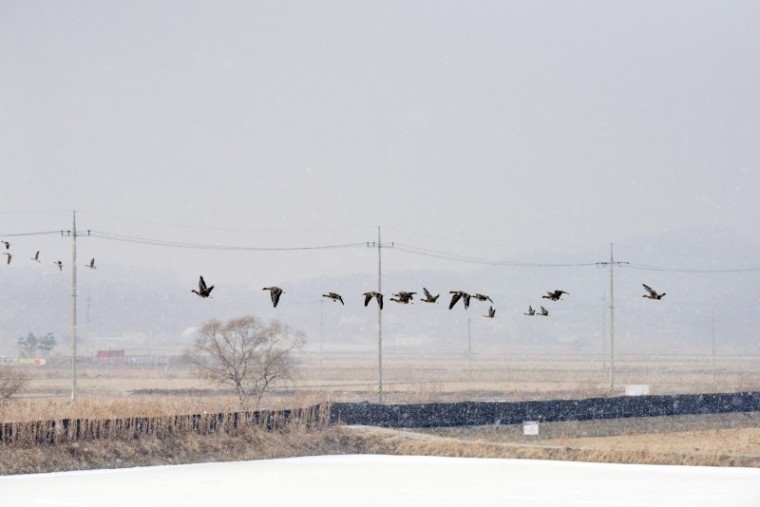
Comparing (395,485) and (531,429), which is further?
(531,429)

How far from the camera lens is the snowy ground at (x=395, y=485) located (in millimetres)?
A: 25391

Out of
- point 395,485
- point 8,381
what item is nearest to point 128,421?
point 395,485

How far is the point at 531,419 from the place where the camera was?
151 feet

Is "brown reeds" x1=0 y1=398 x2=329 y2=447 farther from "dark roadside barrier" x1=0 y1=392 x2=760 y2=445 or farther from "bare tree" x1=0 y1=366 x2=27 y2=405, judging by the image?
"bare tree" x1=0 y1=366 x2=27 y2=405

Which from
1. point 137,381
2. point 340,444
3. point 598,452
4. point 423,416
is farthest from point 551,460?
point 137,381

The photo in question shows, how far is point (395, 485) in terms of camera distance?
1107 inches

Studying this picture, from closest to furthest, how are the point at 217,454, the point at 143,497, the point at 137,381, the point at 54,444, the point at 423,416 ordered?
1. the point at 143,497
2. the point at 54,444
3. the point at 217,454
4. the point at 423,416
5. the point at 137,381

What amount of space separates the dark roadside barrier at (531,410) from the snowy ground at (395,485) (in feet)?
27.9

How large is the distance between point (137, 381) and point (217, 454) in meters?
83.5

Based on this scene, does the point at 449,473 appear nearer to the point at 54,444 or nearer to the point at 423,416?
the point at 54,444

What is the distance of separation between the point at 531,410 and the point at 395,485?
1895 cm

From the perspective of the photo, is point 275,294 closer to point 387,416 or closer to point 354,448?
point 354,448

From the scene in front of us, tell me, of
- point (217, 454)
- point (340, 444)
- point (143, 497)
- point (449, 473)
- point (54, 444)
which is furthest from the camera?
point (340, 444)

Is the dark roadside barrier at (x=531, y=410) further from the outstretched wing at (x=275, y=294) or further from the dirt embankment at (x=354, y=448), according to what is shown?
the outstretched wing at (x=275, y=294)
